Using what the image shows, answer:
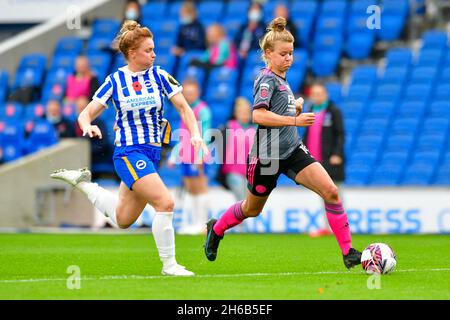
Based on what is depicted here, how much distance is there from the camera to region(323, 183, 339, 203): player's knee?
10.1m

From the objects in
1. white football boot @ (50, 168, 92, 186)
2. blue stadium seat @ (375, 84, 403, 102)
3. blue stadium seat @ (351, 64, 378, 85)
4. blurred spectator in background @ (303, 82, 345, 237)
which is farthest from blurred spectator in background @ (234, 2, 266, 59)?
white football boot @ (50, 168, 92, 186)

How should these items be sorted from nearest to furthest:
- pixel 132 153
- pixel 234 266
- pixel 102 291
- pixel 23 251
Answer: pixel 102 291 → pixel 132 153 → pixel 234 266 → pixel 23 251

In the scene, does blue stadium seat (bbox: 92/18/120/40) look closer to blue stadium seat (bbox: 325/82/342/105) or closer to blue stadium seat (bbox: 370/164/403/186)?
blue stadium seat (bbox: 325/82/342/105)

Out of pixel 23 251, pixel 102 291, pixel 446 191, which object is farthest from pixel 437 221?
pixel 102 291

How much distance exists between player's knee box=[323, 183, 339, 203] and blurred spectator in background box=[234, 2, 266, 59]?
1113 centimetres

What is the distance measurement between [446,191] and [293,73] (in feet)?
15.2

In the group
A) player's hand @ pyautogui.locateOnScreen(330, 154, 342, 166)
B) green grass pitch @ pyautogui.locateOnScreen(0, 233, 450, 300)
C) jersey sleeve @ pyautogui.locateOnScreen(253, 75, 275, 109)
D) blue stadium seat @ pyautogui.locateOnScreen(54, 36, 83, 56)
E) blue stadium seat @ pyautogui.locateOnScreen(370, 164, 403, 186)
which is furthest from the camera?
blue stadium seat @ pyautogui.locateOnScreen(54, 36, 83, 56)

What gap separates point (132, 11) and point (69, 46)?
1.65 m

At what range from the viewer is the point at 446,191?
1716 cm

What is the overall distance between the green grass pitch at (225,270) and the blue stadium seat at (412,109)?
3.87 meters

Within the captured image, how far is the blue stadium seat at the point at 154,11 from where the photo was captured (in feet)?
78.7

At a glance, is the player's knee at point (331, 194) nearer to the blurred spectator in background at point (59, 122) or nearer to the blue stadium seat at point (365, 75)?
the blurred spectator in background at point (59, 122)
